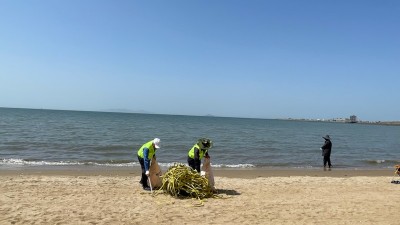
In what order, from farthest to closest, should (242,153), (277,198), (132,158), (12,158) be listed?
1. (242,153)
2. (132,158)
3. (12,158)
4. (277,198)

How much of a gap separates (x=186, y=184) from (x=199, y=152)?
914 millimetres

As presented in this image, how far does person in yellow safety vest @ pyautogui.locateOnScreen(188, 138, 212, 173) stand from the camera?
947 cm

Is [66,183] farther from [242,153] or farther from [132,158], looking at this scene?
[242,153]

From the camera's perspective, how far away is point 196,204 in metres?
8.52

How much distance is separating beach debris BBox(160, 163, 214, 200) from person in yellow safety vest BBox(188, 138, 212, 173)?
0.36m

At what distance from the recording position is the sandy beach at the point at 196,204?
732 cm

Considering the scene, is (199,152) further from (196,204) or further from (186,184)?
(196,204)

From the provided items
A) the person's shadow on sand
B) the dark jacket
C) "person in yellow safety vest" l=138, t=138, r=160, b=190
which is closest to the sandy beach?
the person's shadow on sand

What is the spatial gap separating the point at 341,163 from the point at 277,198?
13.4 meters

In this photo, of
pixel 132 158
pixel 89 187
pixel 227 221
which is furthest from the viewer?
pixel 132 158

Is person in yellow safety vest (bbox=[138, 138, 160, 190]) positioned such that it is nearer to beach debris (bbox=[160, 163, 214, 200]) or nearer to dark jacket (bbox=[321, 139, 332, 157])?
beach debris (bbox=[160, 163, 214, 200])

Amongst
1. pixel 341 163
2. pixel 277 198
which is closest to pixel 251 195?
pixel 277 198

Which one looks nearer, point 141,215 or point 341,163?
point 141,215

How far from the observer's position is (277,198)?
951 cm
